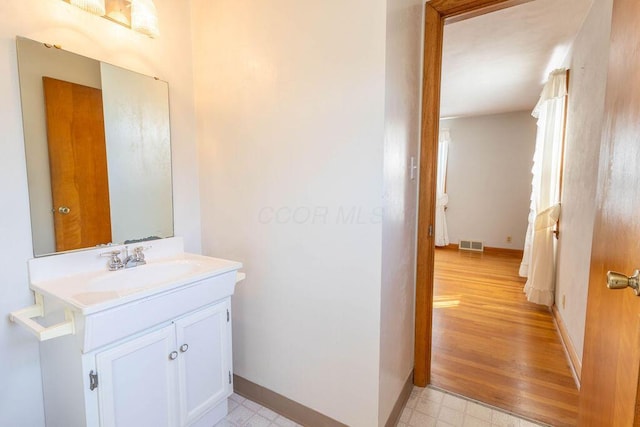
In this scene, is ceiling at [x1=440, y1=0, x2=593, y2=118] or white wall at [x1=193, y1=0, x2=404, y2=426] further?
ceiling at [x1=440, y1=0, x2=593, y2=118]

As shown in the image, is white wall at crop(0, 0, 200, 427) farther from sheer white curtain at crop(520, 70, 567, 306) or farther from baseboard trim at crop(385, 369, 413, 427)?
sheer white curtain at crop(520, 70, 567, 306)

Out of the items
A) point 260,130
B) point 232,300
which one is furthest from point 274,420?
point 260,130

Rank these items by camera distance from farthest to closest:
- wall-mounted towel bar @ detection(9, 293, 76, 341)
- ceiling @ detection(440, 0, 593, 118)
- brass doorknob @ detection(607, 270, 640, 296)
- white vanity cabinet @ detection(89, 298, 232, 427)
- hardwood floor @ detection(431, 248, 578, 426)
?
ceiling @ detection(440, 0, 593, 118) < hardwood floor @ detection(431, 248, 578, 426) < white vanity cabinet @ detection(89, 298, 232, 427) < wall-mounted towel bar @ detection(9, 293, 76, 341) < brass doorknob @ detection(607, 270, 640, 296)

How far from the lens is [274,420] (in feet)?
5.34

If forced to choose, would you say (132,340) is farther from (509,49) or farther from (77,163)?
(509,49)

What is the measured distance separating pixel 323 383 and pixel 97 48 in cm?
202

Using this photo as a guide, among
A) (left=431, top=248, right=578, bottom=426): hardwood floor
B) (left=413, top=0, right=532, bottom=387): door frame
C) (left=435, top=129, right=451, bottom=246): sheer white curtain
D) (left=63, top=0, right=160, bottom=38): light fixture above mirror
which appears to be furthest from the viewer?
(left=435, top=129, right=451, bottom=246): sheer white curtain

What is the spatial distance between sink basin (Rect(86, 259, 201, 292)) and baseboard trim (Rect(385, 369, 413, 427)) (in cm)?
127

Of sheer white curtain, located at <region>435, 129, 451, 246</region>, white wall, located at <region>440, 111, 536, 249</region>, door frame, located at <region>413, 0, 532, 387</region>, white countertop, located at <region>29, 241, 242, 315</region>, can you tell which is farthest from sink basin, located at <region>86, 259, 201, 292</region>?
white wall, located at <region>440, 111, 536, 249</region>

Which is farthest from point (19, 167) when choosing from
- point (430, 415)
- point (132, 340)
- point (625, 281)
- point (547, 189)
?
point (547, 189)

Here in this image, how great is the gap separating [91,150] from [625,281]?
6.70 feet

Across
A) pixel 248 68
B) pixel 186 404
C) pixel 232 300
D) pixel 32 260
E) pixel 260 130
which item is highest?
pixel 248 68

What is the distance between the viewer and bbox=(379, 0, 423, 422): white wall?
4.41 feet

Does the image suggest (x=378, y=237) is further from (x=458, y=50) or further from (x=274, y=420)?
(x=458, y=50)
